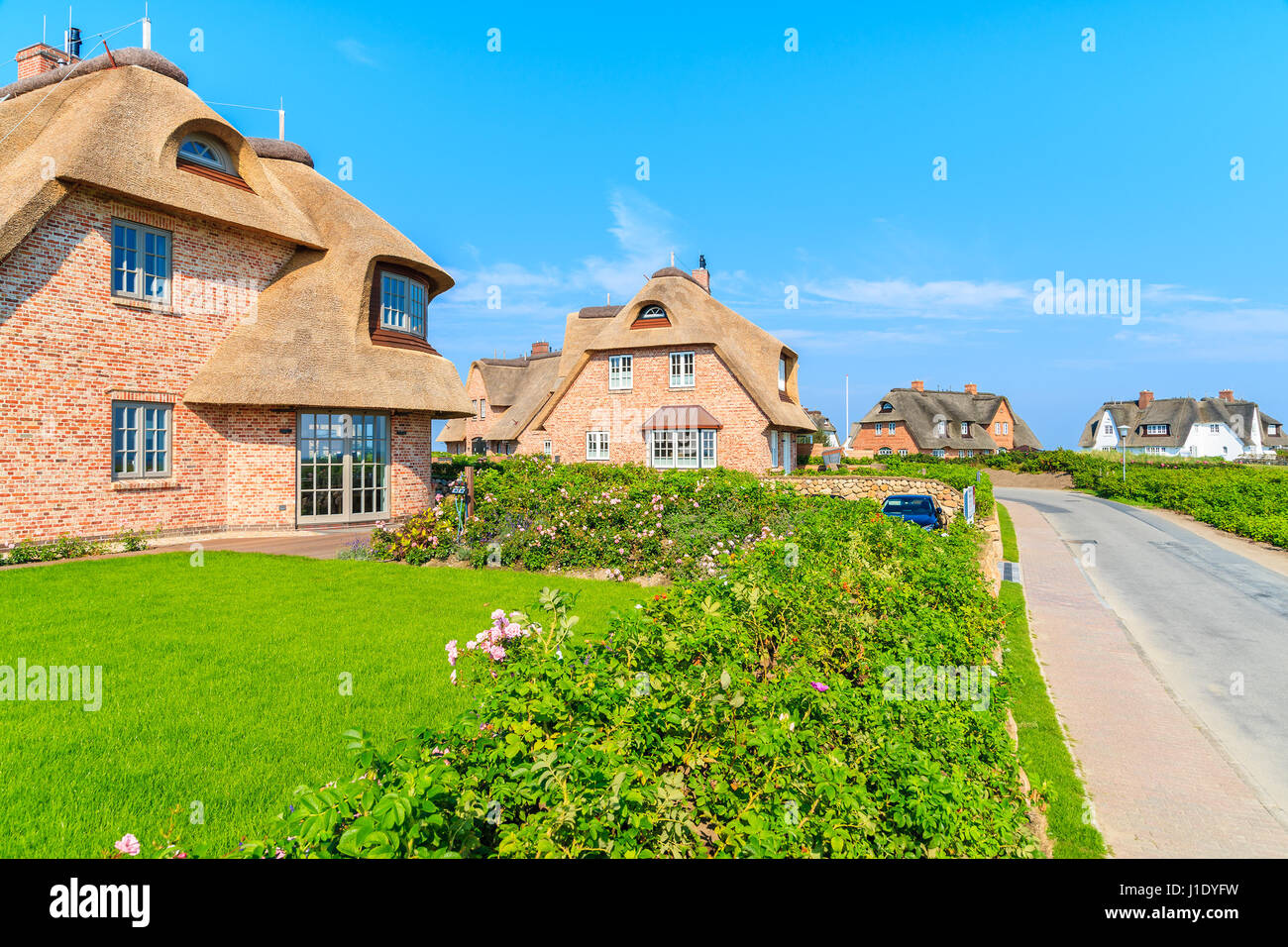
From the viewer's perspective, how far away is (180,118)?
15.2 m

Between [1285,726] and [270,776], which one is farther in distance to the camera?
[1285,726]

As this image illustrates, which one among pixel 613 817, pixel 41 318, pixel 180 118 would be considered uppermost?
pixel 180 118

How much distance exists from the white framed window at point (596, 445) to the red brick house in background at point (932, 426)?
130 ft

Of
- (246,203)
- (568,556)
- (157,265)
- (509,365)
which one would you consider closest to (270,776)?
(568,556)

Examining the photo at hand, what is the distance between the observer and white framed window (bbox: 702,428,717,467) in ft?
93.4

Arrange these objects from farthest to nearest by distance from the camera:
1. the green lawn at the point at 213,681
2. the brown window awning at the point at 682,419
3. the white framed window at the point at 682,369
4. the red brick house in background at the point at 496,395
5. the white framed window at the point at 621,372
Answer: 1. the red brick house in background at the point at 496,395
2. the white framed window at the point at 621,372
3. the white framed window at the point at 682,369
4. the brown window awning at the point at 682,419
5. the green lawn at the point at 213,681

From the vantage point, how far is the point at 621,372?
30109 mm

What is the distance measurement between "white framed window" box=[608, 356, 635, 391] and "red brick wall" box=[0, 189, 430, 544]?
49.8ft

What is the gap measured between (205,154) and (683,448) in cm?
1969

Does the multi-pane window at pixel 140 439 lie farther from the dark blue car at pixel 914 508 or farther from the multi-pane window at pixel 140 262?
the dark blue car at pixel 914 508

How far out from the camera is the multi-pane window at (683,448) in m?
28.5

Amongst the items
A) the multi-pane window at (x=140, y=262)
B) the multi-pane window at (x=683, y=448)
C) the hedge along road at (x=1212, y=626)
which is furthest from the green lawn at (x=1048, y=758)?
the multi-pane window at (x=683, y=448)
